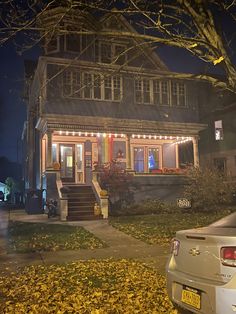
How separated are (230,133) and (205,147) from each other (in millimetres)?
2724

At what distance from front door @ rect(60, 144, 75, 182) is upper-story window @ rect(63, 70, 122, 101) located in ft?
11.0

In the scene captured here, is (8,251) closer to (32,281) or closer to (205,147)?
(32,281)

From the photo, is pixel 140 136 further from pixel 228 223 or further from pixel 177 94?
pixel 228 223

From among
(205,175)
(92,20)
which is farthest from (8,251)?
(205,175)

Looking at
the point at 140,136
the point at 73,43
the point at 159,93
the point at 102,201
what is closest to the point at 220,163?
the point at 140,136

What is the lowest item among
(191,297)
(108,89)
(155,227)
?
(155,227)

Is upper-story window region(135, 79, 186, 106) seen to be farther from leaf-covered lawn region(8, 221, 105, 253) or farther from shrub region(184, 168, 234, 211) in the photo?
leaf-covered lawn region(8, 221, 105, 253)

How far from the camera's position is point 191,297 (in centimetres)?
398

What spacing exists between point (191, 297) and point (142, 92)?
1879 cm

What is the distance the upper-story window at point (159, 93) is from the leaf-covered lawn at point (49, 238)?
10765 millimetres

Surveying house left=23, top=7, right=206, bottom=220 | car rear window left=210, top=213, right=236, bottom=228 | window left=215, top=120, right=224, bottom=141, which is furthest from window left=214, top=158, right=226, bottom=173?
car rear window left=210, top=213, right=236, bottom=228

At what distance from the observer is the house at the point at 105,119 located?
62.4ft

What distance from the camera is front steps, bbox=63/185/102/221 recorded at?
16.4 meters

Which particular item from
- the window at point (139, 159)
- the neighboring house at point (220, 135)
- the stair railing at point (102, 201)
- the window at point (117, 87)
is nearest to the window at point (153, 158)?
the window at point (139, 159)
